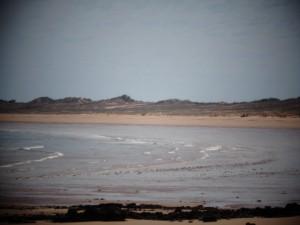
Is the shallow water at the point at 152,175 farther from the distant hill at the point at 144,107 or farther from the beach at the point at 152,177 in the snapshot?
the distant hill at the point at 144,107

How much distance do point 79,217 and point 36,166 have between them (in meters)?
9.08

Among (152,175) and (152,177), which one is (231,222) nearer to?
(152,177)

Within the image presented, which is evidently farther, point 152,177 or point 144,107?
point 144,107

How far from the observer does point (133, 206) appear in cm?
970

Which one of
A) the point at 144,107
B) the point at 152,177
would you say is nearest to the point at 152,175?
the point at 152,177

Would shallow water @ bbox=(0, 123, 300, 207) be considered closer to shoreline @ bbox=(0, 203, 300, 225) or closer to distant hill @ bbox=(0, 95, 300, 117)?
shoreline @ bbox=(0, 203, 300, 225)

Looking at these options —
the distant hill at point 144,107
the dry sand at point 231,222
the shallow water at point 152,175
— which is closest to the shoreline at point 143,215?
the dry sand at point 231,222

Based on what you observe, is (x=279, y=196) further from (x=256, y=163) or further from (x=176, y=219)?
(x=256, y=163)

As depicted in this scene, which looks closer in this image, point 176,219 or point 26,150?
point 176,219

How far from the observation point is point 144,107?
9025 centimetres

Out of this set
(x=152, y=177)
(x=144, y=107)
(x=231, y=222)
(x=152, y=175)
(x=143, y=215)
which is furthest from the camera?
(x=144, y=107)

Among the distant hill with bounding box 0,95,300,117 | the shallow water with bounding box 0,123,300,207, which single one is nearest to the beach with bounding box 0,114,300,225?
the shallow water with bounding box 0,123,300,207

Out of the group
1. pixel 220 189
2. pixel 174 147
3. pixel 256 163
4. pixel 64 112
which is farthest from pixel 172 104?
pixel 220 189

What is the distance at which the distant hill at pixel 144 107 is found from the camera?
72188 mm
